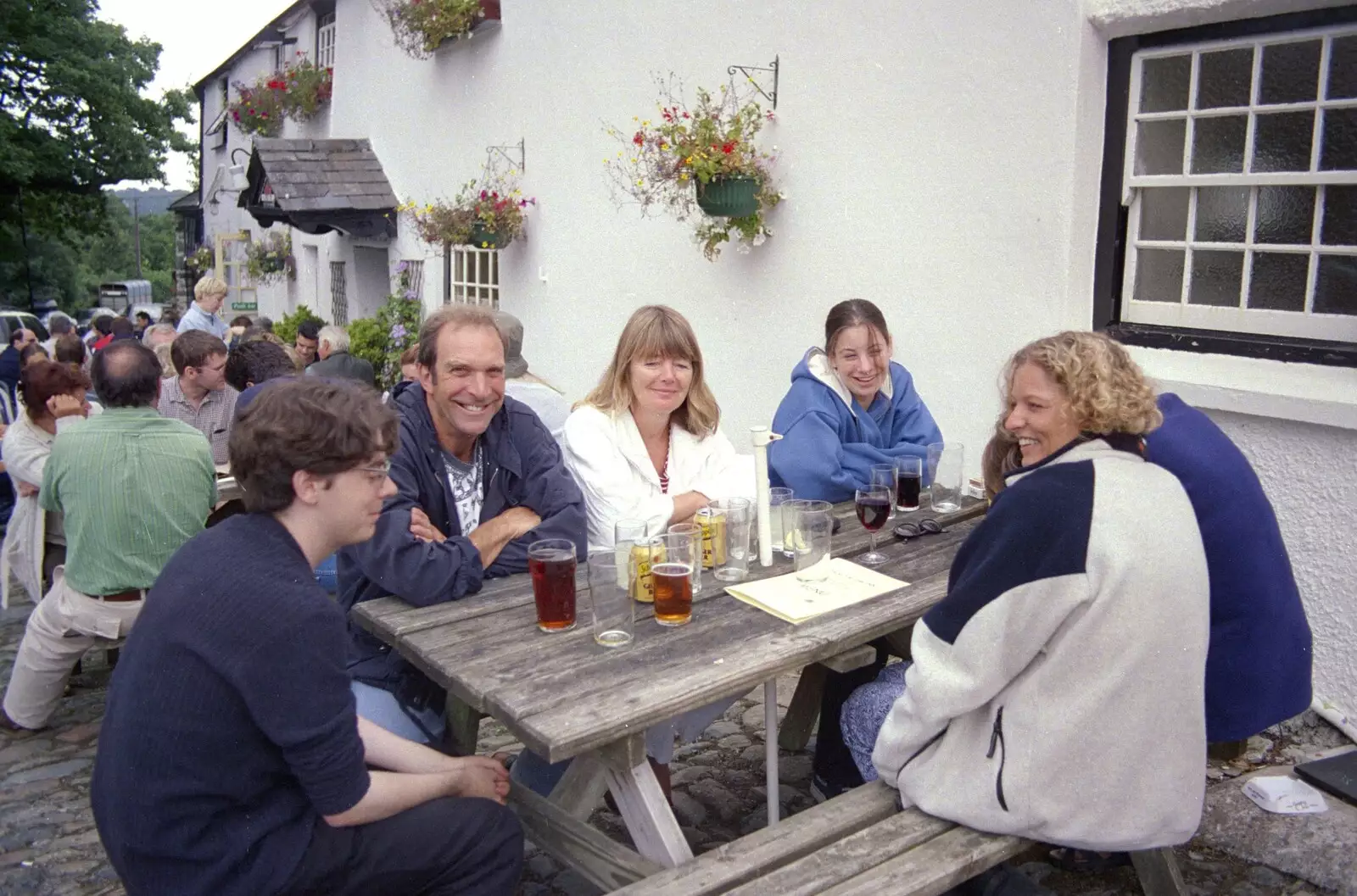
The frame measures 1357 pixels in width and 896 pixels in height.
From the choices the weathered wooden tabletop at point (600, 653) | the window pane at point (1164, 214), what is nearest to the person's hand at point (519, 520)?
the weathered wooden tabletop at point (600, 653)

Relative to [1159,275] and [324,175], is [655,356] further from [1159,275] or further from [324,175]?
[324,175]

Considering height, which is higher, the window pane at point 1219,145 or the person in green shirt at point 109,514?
the window pane at point 1219,145

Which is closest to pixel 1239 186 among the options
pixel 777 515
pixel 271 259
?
pixel 777 515

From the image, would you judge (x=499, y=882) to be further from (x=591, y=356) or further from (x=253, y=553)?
Answer: (x=591, y=356)

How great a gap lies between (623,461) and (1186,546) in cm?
178

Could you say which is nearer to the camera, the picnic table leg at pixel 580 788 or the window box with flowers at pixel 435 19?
the picnic table leg at pixel 580 788

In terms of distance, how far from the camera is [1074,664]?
2.00 meters

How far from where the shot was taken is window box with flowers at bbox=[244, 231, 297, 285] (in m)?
16.0

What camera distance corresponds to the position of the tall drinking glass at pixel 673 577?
254cm

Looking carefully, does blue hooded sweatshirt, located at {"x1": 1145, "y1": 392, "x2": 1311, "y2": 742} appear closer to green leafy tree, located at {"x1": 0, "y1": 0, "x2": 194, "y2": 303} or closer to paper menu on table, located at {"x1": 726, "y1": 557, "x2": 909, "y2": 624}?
paper menu on table, located at {"x1": 726, "y1": 557, "x2": 909, "y2": 624}

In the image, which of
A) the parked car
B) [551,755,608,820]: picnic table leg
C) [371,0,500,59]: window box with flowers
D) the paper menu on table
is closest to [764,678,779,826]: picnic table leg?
the paper menu on table

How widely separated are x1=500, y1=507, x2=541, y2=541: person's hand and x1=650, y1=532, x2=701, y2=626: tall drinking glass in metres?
0.49

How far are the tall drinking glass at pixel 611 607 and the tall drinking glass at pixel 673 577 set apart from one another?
4.0 inches

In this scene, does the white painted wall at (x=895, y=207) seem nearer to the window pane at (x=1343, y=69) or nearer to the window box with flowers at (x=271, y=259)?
the window pane at (x=1343, y=69)
